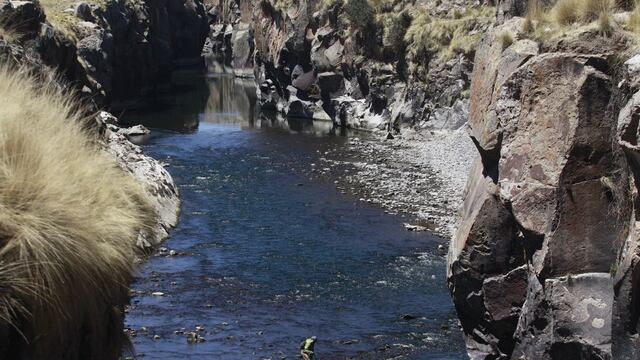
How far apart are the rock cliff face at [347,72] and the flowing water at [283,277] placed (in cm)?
1429

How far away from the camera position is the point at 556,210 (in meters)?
16.5

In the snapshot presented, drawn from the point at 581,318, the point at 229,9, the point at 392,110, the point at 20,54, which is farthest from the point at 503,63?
the point at 229,9

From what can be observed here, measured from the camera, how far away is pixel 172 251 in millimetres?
30078

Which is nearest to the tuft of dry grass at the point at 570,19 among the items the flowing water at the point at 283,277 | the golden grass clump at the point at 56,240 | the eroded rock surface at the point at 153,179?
the flowing water at the point at 283,277

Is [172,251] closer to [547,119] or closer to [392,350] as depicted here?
[392,350]

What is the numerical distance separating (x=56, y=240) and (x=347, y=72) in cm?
6078

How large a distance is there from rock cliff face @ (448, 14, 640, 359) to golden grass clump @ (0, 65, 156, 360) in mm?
7807

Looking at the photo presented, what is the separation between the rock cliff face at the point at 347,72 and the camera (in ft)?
188

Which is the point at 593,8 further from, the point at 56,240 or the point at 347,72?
the point at 347,72

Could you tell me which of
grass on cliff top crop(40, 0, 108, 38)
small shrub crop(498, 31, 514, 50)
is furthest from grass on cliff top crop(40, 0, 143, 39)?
small shrub crop(498, 31, 514, 50)

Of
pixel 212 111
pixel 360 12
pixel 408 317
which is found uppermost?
pixel 360 12

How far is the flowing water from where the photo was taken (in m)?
22.1

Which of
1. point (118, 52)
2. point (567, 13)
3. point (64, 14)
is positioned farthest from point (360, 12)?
point (567, 13)

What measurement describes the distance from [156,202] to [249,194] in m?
7.15
